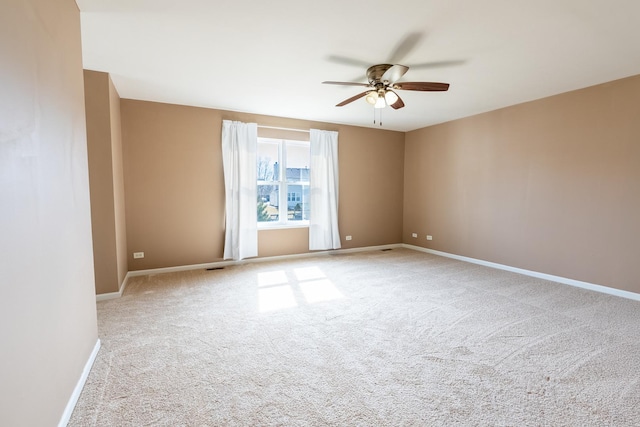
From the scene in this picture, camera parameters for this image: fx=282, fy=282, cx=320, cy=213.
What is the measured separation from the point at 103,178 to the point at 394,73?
11.0 ft

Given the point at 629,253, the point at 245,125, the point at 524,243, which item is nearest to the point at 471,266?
the point at 524,243

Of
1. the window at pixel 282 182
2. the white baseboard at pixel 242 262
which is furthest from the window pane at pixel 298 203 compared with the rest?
the white baseboard at pixel 242 262

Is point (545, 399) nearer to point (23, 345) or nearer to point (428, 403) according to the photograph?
point (428, 403)

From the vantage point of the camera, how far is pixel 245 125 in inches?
184

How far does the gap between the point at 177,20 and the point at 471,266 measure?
5086mm

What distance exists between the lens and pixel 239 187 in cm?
466

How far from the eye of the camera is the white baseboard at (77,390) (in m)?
1.52

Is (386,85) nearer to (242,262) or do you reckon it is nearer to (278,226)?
(278,226)

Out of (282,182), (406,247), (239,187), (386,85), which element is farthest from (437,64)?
(406,247)

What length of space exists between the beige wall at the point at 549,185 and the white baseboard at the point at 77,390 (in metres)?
5.29

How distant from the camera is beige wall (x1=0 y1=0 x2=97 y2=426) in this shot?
1107mm

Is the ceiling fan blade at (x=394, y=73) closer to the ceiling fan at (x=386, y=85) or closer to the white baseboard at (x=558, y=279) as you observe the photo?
the ceiling fan at (x=386, y=85)

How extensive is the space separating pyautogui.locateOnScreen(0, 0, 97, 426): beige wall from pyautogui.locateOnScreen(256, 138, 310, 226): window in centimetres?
318

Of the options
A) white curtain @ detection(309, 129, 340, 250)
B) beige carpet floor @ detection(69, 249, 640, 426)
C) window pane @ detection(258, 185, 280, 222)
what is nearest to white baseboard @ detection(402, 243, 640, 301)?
beige carpet floor @ detection(69, 249, 640, 426)
